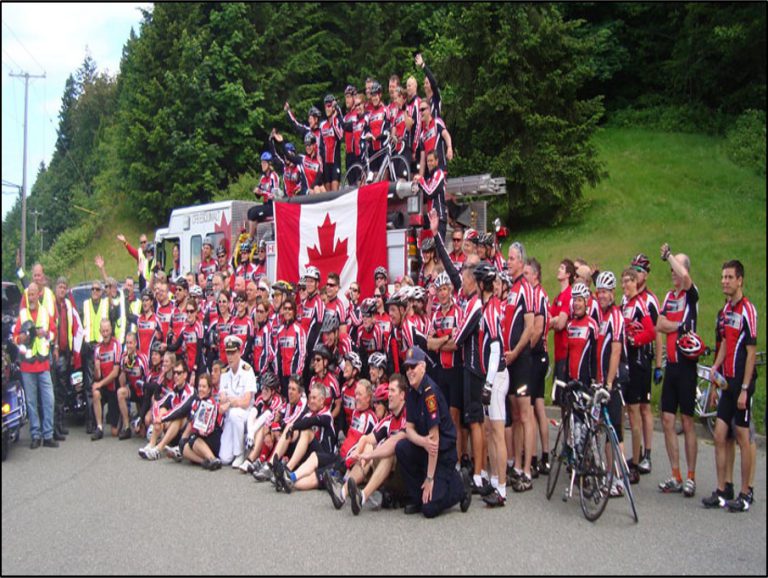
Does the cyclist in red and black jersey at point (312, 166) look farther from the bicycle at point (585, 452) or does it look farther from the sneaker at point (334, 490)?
the bicycle at point (585, 452)

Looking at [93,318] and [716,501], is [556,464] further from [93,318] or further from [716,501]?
[93,318]

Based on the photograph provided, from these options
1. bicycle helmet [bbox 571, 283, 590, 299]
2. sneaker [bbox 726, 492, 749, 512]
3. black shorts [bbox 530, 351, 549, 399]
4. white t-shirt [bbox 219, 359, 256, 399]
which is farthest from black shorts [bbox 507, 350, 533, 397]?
white t-shirt [bbox 219, 359, 256, 399]

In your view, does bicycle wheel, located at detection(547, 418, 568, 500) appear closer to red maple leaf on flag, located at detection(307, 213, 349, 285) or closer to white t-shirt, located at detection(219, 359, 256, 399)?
white t-shirt, located at detection(219, 359, 256, 399)

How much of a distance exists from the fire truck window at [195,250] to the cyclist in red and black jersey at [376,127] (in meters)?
4.46

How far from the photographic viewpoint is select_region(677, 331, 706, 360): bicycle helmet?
7117 mm

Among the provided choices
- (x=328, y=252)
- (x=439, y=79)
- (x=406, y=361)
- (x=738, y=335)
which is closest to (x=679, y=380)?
(x=738, y=335)

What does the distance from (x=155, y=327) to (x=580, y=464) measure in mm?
6880

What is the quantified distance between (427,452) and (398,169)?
224 inches

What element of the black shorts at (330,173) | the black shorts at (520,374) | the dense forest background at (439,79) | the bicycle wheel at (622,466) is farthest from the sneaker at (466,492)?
the dense forest background at (439,79)

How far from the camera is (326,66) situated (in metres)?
35.2

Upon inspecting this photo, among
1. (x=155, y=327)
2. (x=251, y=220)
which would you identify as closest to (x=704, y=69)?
(x=251, y=220)

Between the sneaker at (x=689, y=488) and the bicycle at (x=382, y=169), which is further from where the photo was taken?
the bicycle at (x=382, y=169)

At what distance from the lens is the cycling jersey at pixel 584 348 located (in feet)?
24.9

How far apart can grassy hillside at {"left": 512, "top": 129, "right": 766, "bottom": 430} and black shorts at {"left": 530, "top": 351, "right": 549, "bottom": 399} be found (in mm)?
4024
